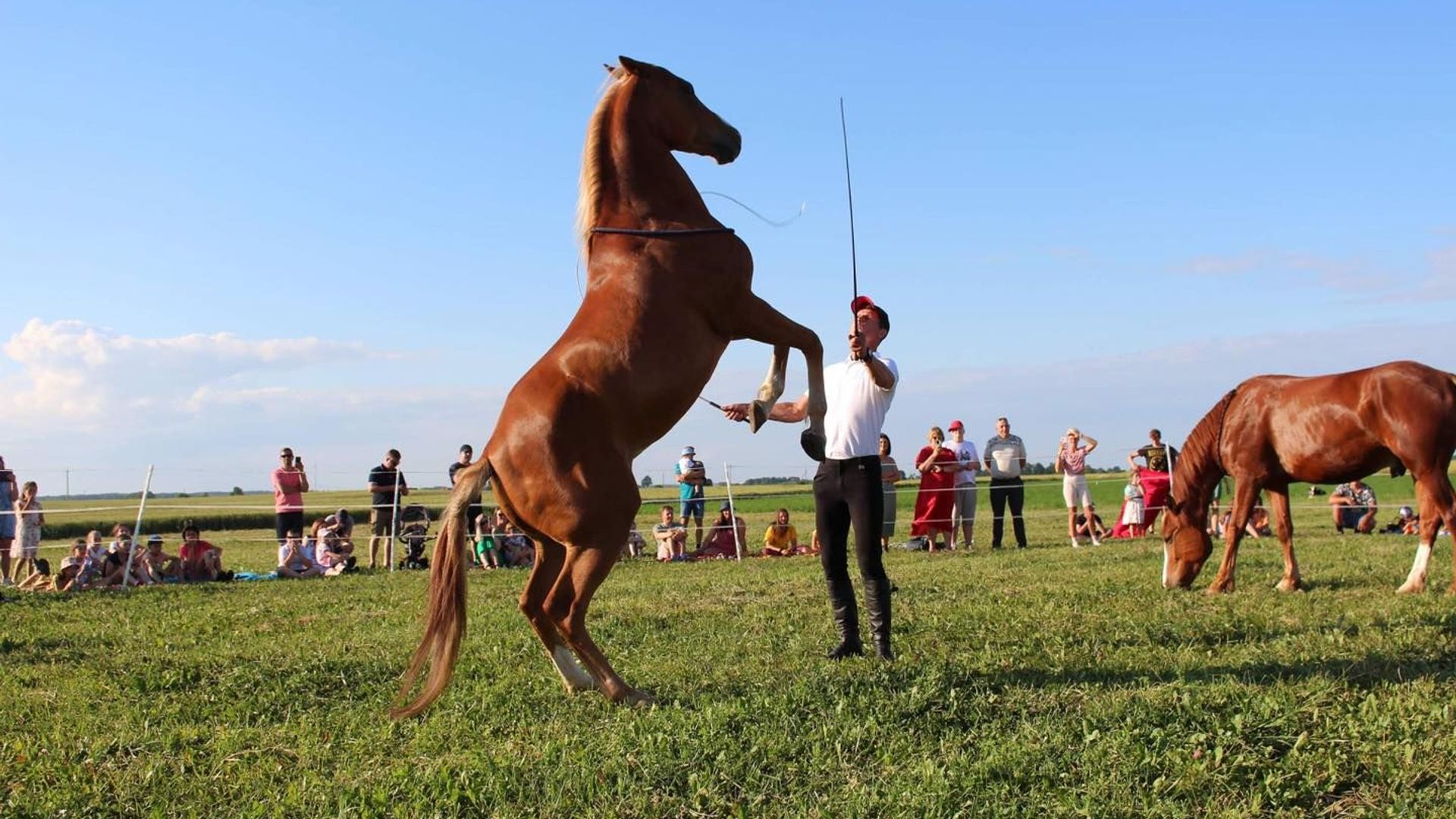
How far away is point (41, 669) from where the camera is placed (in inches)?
292

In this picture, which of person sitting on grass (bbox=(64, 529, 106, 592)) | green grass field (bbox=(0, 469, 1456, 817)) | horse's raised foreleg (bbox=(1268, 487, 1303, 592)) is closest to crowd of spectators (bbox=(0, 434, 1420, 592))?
person sitting on grass (bbox=(64, 529, 106, 592))

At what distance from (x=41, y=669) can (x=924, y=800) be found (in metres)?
6.20

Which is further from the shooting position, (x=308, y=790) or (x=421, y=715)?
(x=421, y=715)

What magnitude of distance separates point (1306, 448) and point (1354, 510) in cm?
1208

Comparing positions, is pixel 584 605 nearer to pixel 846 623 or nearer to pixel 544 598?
pixel 544 598

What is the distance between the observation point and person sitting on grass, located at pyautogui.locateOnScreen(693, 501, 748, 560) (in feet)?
59.3

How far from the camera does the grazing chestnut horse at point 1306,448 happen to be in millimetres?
10070

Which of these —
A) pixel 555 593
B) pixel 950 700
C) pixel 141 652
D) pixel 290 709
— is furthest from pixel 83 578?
pixel 950 700

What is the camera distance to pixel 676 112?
227 inches

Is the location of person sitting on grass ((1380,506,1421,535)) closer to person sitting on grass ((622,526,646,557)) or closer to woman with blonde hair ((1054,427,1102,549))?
woman with blonde hair ((1054,427,1102,549))

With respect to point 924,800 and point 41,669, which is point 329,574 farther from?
point 924,800

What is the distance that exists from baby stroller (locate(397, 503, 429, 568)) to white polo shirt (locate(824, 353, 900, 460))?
37.6ft

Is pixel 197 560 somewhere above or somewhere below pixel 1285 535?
below

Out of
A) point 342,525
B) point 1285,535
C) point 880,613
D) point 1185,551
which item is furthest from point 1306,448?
point 342,525
